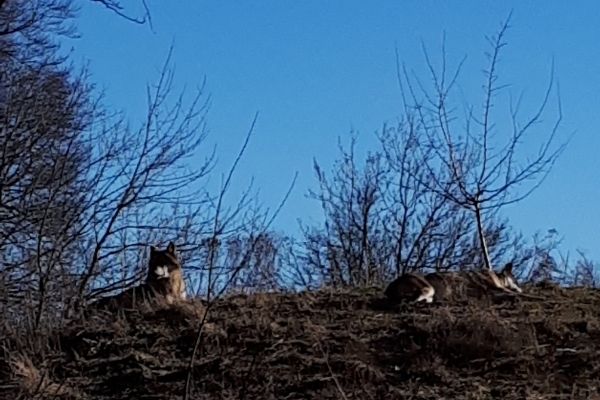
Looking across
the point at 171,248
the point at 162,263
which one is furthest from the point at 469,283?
the point at 171,248

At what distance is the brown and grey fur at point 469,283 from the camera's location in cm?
1241

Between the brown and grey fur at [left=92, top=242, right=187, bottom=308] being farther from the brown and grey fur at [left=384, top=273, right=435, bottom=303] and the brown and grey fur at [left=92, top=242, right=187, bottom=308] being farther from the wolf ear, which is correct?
the brown and grey fur at [left=384, top=273, right=435, bottom=303]

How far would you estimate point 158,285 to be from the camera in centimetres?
1395

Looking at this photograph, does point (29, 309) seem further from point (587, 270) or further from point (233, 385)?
point (587, 270)

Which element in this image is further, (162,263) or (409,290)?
(162,263)

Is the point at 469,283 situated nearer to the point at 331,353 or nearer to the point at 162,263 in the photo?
the point at 331,353

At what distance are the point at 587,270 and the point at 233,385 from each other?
7.39m

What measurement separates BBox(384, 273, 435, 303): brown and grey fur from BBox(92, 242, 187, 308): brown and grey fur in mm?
2213

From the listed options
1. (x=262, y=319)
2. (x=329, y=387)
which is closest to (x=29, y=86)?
(x=262, y=319)

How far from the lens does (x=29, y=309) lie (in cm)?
1092

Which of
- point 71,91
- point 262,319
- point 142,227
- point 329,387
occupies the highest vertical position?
point 71,91

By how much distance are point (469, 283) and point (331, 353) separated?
11.4 feet

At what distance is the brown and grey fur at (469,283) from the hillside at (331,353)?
0.94 meters

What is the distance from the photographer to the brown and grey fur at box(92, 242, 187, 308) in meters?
12.3
